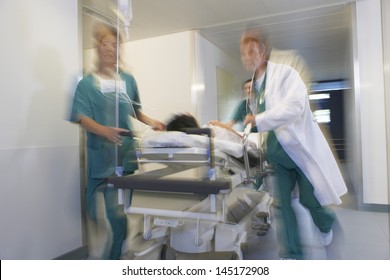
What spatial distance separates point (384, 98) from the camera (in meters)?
1.21

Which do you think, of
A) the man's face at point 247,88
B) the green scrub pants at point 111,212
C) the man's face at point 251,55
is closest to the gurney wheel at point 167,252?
the green scrub pants at point 111,212

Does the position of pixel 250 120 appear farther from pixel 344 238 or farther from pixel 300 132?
pixel 344 238

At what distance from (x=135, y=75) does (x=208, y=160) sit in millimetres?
774

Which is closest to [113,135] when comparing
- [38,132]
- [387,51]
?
[38,132]

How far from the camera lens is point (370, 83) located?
122 cm

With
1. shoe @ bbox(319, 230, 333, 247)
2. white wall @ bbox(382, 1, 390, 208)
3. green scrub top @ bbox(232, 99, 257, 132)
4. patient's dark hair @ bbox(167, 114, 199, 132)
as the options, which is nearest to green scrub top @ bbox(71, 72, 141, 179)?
patient's dark hair @ bbox(167, 114, 199, 132)

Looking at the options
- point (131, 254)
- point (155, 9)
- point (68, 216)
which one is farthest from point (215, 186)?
point (155, 9)

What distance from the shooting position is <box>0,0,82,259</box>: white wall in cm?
122

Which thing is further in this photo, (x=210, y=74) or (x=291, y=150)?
(x=210, y=74)

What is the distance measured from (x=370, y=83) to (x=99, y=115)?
54.6 inches

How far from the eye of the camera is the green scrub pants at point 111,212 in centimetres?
140

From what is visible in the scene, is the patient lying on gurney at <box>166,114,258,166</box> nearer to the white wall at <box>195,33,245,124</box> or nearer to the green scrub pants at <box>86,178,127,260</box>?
the white wall at <box>195,33,245,124</box>

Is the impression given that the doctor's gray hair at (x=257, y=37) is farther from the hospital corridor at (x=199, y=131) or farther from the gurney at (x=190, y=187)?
the gurney at (x=190, y=187)
